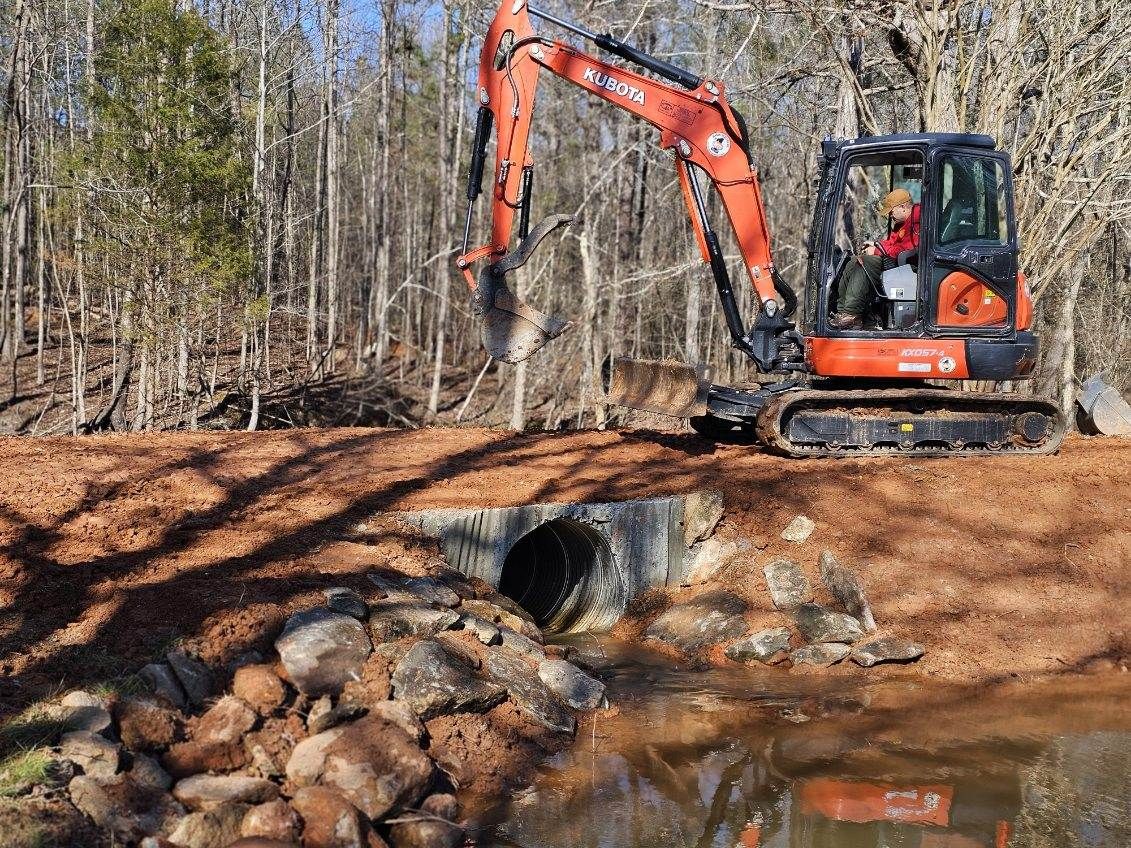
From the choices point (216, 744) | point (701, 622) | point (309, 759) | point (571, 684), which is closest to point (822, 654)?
point (701, 622)

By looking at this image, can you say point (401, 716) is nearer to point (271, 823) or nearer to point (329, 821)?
point (329, 821)

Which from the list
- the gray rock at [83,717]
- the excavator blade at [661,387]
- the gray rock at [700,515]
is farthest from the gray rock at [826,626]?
the gray rock at [83,717]

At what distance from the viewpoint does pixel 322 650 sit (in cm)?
652

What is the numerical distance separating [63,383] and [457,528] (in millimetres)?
15326

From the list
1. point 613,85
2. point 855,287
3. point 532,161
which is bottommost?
point 855,287

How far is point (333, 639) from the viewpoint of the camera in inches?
261

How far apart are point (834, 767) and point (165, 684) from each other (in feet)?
13.1

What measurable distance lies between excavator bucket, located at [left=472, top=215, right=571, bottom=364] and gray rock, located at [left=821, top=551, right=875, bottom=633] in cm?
304

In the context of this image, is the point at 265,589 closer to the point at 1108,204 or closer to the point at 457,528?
the point at 457,528

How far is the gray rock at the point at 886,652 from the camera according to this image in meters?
8.25

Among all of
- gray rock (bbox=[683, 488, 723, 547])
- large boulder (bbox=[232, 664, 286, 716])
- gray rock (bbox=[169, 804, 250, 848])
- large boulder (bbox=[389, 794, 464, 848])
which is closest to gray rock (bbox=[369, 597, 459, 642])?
large boulder (bbox=[232, 664, 286, 716])

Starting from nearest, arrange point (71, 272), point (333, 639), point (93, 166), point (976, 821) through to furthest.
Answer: point (976, 821) → point (333, 639) → point (93, 166) → point (71, 272)

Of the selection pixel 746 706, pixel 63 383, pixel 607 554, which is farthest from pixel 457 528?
pixel 63 383

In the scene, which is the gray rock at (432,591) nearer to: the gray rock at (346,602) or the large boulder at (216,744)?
the gray rock at (346,602)
